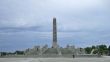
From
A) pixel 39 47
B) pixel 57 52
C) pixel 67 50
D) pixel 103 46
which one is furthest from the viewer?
pixel 103 46

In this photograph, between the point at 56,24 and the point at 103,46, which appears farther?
the point at 103,46

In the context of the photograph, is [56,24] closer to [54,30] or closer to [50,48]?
[54,30]

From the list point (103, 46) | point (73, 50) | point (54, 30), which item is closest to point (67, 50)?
point (73, 50)

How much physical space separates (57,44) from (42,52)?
8.37 m

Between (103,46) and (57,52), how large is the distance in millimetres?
69104

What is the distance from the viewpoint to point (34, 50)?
362ft

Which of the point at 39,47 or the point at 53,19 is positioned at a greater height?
the point at 53,19

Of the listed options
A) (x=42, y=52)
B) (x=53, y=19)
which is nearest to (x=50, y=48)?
(x=42, y=52)

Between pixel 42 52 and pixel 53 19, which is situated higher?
pixel 53 19

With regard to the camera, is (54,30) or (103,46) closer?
(54,30)

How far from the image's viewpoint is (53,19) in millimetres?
106438

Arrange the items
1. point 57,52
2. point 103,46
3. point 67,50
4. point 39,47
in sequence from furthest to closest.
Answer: point 103,46
point 39,47
point 67,50
point 57,52

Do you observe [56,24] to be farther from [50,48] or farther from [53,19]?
[50,48]

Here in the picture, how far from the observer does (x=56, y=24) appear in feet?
351
